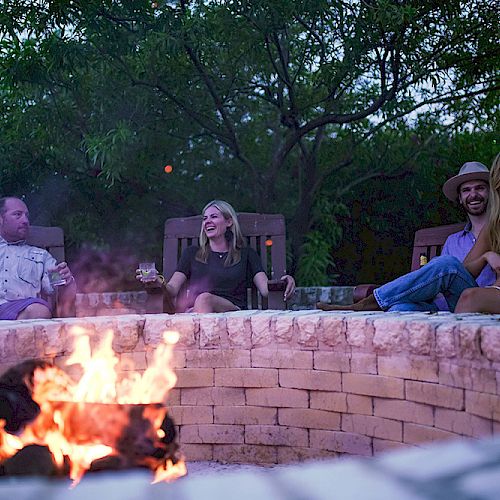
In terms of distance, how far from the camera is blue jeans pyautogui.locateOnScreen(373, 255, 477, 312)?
292 cm

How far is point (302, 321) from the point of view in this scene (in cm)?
249

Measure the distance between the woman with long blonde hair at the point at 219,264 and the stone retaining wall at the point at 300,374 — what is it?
1.39 metres

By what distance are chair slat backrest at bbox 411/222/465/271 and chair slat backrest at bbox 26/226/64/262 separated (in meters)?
2.27

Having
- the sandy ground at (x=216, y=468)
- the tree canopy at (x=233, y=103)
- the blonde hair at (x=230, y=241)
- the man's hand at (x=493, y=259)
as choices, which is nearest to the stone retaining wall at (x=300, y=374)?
the sandy ground at (x=216, y=468)

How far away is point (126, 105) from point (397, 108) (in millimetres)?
2397

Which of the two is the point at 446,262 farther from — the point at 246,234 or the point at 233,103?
the point at 233,103

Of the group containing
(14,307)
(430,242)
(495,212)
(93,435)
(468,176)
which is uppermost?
(468,176)

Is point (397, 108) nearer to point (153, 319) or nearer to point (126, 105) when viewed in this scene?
point (126, 105)

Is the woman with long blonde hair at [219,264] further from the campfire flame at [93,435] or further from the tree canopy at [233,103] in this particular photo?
the campfire flame at [93,435]

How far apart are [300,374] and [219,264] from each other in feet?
5.76

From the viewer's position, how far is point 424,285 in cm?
293

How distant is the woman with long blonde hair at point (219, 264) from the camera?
4.12 metres

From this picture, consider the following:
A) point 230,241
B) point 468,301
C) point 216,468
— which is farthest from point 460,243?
point 216,468

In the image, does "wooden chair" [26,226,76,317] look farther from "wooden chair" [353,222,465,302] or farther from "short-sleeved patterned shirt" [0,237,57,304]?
"wooden chair" [353,222,465,302]
